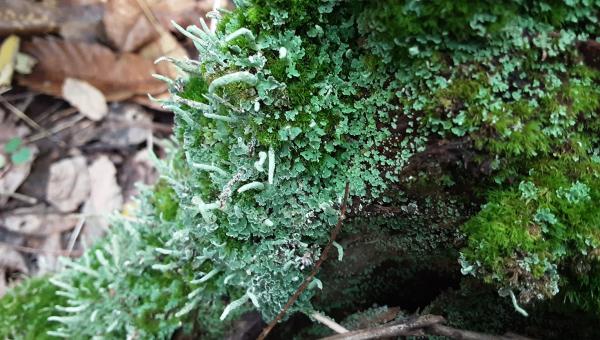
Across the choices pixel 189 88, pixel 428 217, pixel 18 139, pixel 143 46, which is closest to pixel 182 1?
→ pixel 143 46

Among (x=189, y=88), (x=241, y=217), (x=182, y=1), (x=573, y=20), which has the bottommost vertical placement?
(x=241, y=217)

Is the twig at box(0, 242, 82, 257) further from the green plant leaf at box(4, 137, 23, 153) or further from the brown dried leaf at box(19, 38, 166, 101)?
the brown dried leaf at box(19, 38, 166, 101)

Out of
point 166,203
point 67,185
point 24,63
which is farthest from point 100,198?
point 166,203

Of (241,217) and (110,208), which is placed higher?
(110,208)

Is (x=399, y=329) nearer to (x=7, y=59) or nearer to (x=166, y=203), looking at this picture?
(x=166, y=203)

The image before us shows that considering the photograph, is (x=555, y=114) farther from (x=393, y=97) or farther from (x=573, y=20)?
(x=393, y=97)

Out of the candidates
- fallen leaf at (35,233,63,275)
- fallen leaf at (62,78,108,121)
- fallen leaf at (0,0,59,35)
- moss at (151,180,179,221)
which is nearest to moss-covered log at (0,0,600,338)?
moss at (151,180,179,221)
